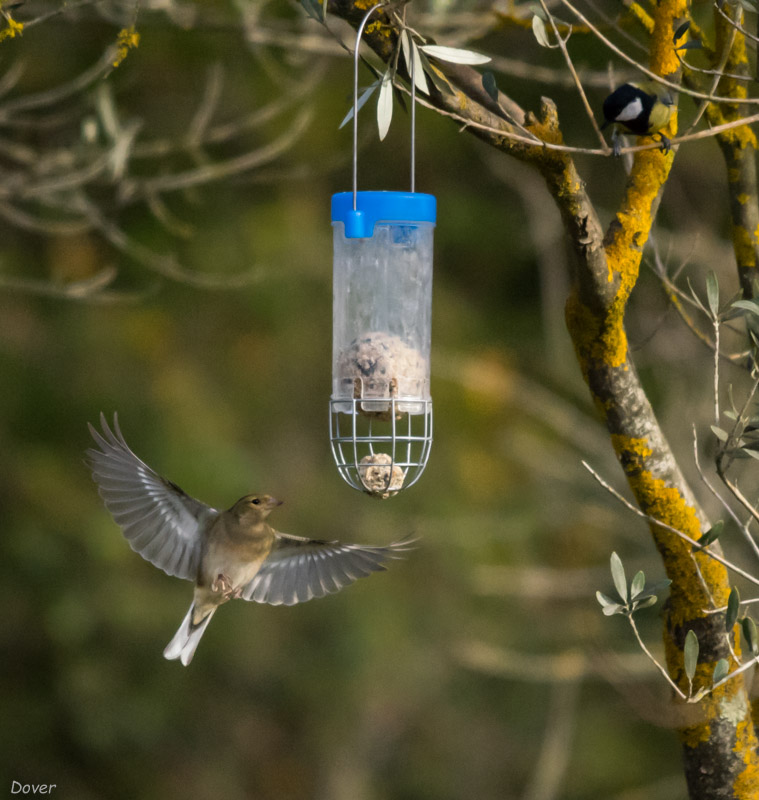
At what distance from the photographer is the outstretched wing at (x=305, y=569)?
3.53 m

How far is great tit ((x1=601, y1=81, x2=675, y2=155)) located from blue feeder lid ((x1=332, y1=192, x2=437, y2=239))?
16.4 inches

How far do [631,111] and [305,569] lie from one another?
6.25 ft

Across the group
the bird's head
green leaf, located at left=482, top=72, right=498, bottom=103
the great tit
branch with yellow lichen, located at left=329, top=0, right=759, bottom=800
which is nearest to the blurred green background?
the bird's head

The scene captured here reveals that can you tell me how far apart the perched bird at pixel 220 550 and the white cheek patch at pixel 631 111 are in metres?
1.51

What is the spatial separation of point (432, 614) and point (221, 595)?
4.93 meters

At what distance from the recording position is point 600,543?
845 cm

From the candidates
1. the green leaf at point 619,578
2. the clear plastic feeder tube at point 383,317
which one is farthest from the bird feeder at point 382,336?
the green leaf at point 619,578

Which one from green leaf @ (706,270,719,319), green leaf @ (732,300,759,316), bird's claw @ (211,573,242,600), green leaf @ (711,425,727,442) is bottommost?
bird's claw @ (211,573,242,600)

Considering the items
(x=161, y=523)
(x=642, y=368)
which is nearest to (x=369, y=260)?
(x=161, y=523)

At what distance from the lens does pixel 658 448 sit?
2482mm

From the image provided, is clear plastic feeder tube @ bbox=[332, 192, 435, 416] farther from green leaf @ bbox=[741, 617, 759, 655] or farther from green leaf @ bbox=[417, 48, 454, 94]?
green leaf @ bbox=[741, 617, 759, 655]

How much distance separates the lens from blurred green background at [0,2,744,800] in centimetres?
777

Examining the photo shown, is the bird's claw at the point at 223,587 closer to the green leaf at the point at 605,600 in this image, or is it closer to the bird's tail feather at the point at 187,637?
the bird's tail feather at the point at 187,637

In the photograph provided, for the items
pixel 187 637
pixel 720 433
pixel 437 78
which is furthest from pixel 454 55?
pixel 187 637
